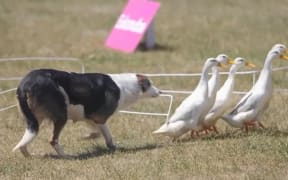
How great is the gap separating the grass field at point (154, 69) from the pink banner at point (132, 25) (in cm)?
34

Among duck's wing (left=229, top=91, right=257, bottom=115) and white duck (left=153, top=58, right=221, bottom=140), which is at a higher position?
duck's wing (left=229, top=91, right=257, bottom=115)

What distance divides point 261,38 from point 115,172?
46.6 ft

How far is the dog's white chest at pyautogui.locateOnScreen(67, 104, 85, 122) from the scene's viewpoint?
1037 cm

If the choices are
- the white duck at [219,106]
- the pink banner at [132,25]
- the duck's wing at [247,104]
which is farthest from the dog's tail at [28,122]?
the pink banner at [132,25]

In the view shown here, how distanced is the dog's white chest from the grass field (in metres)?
0.48

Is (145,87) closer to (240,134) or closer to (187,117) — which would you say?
(187,117)

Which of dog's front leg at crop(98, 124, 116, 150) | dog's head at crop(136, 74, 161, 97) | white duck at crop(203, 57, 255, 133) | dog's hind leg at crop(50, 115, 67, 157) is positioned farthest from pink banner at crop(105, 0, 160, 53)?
dog's hind leg at crop(50, 115, 67, 157)

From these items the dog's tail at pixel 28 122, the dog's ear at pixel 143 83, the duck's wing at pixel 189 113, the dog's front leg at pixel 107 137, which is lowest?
the dog's front leg at pixel 107 137

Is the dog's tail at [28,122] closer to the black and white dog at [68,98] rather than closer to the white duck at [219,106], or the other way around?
the black and white dog at [68,98]

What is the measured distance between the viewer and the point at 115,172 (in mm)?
9047

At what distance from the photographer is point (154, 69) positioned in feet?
60.1

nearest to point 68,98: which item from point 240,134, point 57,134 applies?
point 57,134

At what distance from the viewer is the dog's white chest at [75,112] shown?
34.0ft

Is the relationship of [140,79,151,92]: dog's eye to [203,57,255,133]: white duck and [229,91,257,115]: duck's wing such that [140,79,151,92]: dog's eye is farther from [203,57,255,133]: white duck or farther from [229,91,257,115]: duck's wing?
[229,91,257,115]: duck's wing
